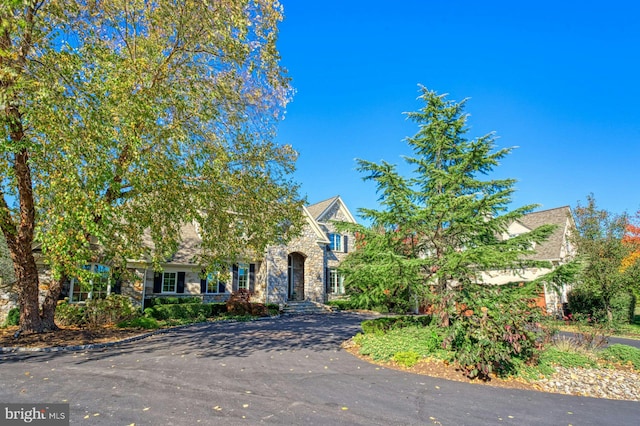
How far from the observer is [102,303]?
14898mm

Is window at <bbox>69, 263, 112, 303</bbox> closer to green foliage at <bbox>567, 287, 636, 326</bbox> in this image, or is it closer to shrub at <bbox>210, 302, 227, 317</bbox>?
shrub at <bbox>210, 302, 227, 317</bbox>

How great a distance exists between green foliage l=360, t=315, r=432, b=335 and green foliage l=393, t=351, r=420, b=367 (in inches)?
107

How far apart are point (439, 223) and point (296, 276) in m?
17.1

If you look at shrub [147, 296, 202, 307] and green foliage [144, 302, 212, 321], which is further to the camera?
shrub [147, 296, 202, 307]

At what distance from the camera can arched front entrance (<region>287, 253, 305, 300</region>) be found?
25781 millimetres

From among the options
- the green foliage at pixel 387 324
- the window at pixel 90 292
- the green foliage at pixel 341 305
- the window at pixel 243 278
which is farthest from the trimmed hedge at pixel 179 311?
the green foliage at pixel 341 305

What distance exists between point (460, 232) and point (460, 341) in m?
3.89

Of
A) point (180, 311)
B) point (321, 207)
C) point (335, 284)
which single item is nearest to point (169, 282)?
point (180, 311)

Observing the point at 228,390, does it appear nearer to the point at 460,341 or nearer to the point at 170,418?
the point at 170,418

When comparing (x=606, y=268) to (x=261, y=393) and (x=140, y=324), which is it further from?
(x=140, y=324)

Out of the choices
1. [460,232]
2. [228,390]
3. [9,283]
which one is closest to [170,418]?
[228,390]

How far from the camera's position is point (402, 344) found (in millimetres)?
9930

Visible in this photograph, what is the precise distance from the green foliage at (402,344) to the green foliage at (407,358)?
0.22 meters

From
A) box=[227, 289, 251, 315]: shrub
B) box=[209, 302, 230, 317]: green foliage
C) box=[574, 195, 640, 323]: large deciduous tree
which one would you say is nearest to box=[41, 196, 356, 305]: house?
box=[209, 302, 230, 317]: green foliage
